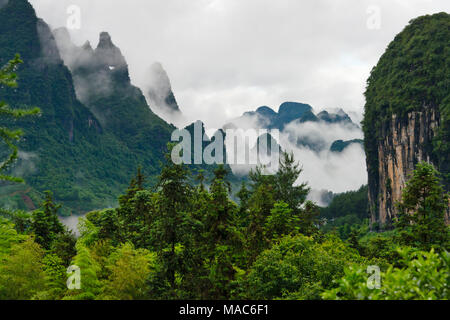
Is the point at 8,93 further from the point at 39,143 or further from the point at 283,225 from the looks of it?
the point at 283,225

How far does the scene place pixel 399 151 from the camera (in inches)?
3095

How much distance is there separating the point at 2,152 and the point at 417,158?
12958 centimetres

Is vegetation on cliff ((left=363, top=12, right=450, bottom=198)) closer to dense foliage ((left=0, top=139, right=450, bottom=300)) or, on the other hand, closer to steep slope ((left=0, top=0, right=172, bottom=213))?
dense foliage ((left=0, top=139, right=450, bottom=300))

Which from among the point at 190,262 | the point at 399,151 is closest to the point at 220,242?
the point at 190,262

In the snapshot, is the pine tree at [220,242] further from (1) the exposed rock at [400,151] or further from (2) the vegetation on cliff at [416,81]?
(1) the exposed rock at [400,151]

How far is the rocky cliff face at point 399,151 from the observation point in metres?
72.2

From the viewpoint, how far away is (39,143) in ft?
481

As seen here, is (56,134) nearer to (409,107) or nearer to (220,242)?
(409,107)

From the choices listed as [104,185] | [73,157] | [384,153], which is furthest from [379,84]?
[73,157]

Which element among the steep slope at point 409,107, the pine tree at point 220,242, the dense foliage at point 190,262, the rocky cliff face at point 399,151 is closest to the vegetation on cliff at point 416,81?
the steep slope at point 409,107

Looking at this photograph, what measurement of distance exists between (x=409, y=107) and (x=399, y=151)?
9.63 m
